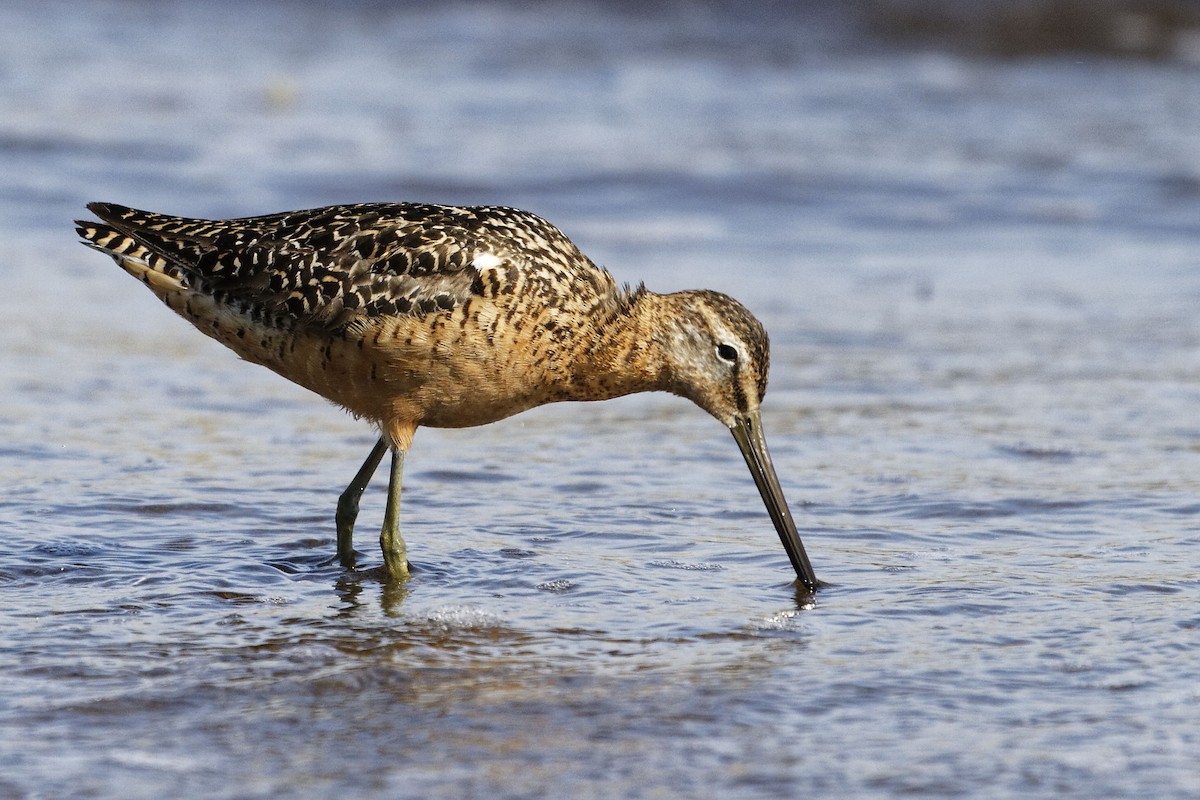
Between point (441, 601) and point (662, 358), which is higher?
point (662, 358)

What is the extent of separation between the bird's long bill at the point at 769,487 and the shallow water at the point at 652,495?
0.30 ft

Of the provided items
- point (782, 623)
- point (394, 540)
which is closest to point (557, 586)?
point (394, 540)

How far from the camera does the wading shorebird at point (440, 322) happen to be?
→ 521 centimetres

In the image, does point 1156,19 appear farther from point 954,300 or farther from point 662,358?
point 662,358

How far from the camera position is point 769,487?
5418 millimetres

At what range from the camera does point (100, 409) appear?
6.84 meters

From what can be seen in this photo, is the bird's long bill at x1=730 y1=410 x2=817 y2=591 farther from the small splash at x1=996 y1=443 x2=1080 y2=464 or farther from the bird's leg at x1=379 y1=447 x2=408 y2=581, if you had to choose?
the small splash at x1=996 y1=443 x2=1080 y2=464

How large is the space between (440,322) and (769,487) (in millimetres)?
1123

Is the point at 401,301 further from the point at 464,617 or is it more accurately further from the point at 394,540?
the point at 464,617

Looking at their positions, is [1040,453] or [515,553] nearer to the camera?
[515,553]

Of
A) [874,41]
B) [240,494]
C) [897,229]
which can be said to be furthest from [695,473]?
[874,41]

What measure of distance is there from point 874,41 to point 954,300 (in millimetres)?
8119

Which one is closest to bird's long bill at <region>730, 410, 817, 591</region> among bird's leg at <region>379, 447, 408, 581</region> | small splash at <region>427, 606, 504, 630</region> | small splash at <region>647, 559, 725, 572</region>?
small splash at <region>647, 559, 725, 572</region>

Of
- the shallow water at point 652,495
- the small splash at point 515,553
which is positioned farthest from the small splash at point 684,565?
the small splash at point 515,553
